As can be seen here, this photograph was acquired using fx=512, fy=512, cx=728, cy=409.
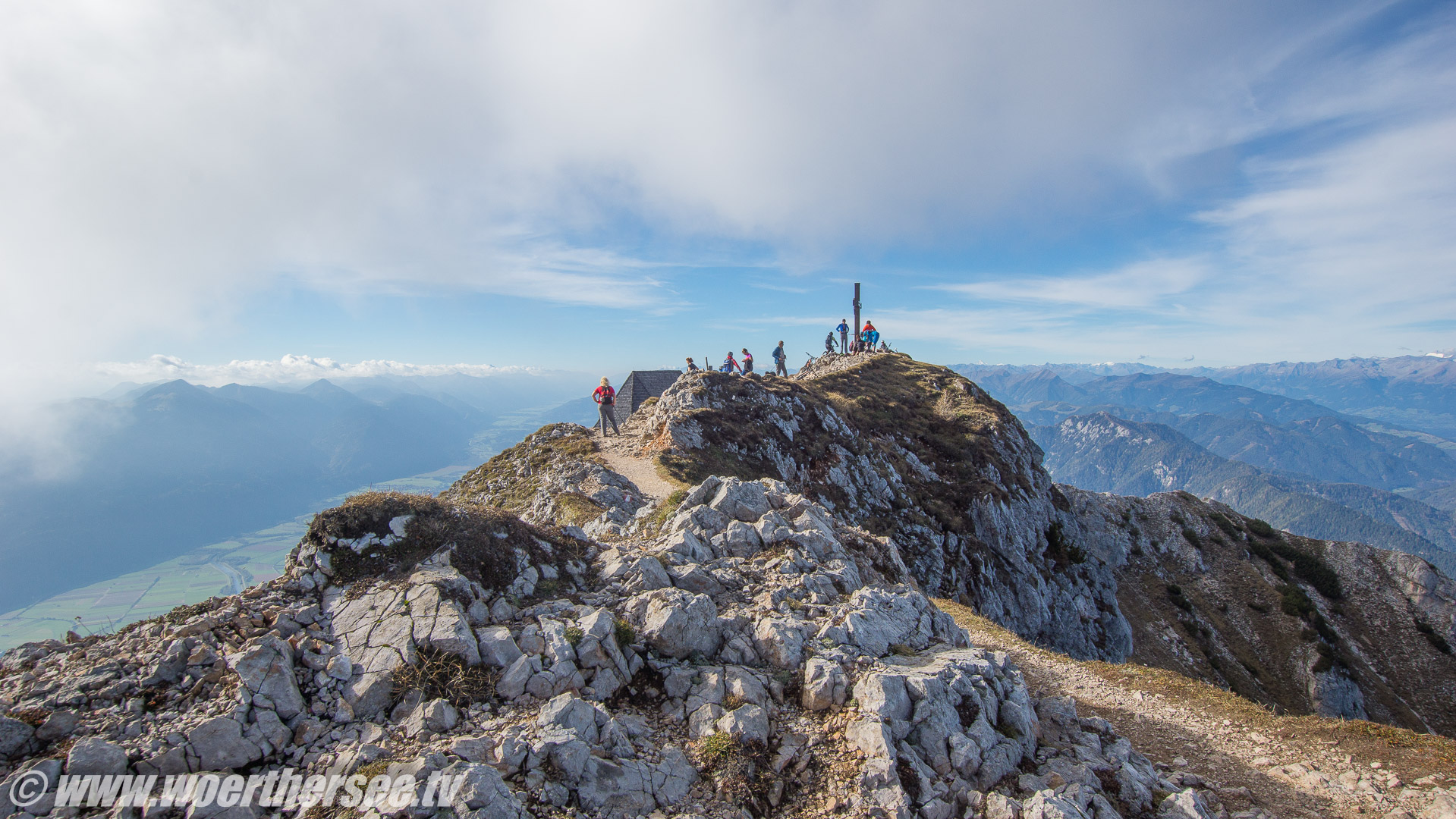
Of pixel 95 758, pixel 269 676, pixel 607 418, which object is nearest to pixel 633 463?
pixel 607 418

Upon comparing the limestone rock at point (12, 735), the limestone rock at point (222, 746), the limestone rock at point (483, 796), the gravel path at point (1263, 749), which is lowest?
the gravel path at point (1263, 749)

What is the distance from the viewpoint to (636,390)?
57.3 metres

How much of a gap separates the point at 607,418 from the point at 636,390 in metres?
21.1

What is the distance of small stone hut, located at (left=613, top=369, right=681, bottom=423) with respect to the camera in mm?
56719

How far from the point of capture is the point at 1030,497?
4631 centimetres

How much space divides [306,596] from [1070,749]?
1458cm

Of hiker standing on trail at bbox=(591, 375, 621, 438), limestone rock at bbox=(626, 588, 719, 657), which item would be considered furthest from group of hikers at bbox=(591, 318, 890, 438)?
limestone rock at bbox=(626, 588, 719, 657)

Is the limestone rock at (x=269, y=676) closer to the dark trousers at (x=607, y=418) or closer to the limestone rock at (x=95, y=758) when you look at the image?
the limestone rock at (x=95, y=758)

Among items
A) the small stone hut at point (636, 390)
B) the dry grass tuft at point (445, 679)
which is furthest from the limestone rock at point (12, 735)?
the small stone hut at point (636, 390)

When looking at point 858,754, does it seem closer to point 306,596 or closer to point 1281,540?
point 306,596

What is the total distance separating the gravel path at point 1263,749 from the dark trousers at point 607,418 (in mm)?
26836

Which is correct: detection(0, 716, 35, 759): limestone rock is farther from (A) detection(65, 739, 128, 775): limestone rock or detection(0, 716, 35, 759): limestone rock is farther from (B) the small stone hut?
(B) the small stone hut

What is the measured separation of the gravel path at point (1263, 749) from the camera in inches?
375

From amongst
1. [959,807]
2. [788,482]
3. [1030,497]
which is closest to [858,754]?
[959,807]
